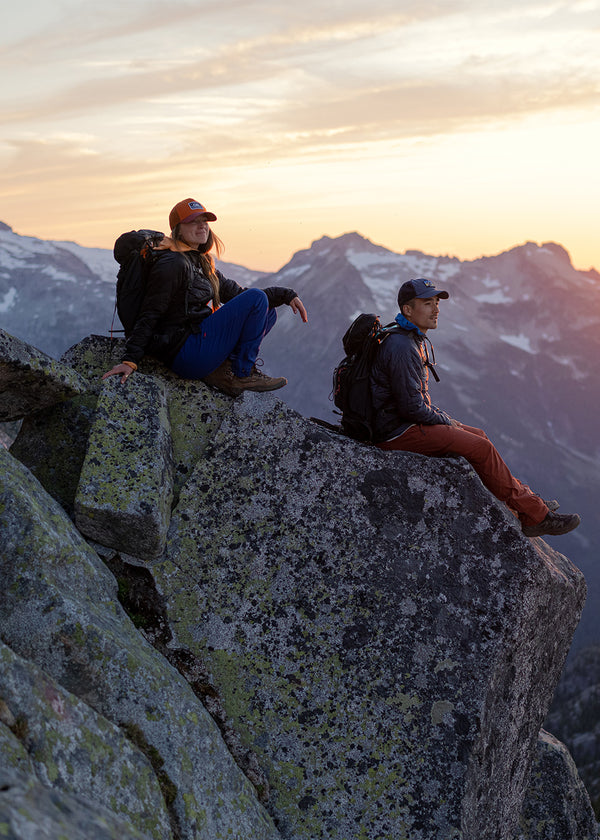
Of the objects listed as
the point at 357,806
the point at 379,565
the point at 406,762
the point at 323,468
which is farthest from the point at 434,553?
the point at 357,806

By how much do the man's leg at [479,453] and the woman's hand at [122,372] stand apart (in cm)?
391

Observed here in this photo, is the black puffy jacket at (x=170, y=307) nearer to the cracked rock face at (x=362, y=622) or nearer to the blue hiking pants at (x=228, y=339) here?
the blue hiking pants at (x=228, y=339)

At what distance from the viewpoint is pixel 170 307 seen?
36.9 ft

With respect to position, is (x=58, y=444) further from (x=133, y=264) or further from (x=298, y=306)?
(x=298, y=306)

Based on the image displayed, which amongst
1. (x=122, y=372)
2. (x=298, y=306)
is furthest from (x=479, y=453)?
(x=122, y=372)

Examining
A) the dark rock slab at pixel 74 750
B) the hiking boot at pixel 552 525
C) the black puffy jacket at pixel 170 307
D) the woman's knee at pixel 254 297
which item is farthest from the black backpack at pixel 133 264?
the hiking boot at pixel 552 525

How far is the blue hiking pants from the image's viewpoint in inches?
443

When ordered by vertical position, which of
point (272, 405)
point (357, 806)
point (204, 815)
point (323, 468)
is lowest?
point (357, 806)

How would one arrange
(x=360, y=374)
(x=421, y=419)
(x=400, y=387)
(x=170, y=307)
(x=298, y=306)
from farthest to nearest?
(x=298, y=306) → (x=170, y=307) → (x=360, y=374) → (x=400, y=387) → (x=421, y=419)

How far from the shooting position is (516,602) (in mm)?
9367

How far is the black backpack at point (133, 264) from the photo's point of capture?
10.9m

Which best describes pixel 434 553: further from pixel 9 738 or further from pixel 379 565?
pixel 9 738

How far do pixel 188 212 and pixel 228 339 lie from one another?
6.59 feet

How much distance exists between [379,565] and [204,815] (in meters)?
3.77
